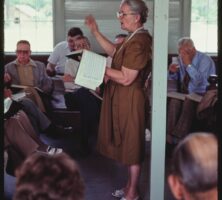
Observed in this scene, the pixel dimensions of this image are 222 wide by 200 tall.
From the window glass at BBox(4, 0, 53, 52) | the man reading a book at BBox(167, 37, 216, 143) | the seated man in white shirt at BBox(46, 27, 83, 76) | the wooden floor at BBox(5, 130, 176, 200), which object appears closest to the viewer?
the wooden floor at BBox(5, 130, 176, 200)

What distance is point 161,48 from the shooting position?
8.27ft

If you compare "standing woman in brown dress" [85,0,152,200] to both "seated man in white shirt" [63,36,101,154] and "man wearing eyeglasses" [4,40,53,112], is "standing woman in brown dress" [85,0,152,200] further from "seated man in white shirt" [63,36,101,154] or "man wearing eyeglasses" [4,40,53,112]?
"man wearing eyeglasses" [4,40,53,112]

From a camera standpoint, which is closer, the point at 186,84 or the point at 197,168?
the point at 197,168

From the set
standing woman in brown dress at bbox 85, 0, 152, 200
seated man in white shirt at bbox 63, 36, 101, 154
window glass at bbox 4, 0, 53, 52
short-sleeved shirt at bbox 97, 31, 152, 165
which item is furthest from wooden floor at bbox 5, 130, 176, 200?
window glass at bbox 4, 0, 53, 52

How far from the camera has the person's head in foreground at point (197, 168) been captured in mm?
1260

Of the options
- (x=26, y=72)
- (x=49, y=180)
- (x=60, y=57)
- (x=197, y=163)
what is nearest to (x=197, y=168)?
(x=197, y=163)

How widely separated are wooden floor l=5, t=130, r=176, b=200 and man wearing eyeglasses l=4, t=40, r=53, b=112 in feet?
1.76

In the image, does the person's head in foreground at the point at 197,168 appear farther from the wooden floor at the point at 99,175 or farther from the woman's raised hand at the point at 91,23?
the wooden floor at the point at 99,175

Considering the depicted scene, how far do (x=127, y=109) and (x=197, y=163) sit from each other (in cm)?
156

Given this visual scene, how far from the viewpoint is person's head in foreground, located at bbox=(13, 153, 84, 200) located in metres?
1.34

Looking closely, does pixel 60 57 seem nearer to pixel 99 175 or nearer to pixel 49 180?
pixel 99 175

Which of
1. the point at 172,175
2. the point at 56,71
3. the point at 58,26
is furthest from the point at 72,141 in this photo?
the point at 172,175

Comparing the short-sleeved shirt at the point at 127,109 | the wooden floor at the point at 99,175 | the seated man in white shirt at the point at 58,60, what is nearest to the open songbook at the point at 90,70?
the short-sleeved shirt at the point at 127,109

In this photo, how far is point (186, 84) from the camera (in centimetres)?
411
